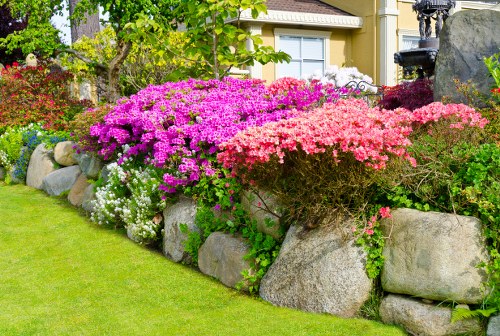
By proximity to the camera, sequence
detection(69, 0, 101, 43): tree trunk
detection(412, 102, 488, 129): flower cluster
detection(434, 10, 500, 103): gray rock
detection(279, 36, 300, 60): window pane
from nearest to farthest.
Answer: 1. detection(412, 102, 488, 129): flower cluster
2. detection(434, 10, 500, 103): gray rock
3. detection(69, 0, 101, 43): tree trunk
4. detection(279, 36, 300, 60): window pane

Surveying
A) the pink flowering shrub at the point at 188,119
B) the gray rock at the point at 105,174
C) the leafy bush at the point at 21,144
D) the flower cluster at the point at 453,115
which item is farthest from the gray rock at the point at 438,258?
the leafy bush at the point at 21,144

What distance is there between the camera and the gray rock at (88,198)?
8.78 m

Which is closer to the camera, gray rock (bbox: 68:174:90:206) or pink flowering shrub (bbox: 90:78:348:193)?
pink flowering shrub (bbox: 90:78:348:193)

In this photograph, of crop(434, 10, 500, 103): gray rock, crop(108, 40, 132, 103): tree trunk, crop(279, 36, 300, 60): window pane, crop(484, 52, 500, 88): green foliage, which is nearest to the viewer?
crop(484, 52, 500, 88): green foliage

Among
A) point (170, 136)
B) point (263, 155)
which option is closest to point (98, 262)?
point (170, 136)

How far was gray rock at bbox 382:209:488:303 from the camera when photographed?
15.1 feet

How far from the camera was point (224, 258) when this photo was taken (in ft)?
19.6

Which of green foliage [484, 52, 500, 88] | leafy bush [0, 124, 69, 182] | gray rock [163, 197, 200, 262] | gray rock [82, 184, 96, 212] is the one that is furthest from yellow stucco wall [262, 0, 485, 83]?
green foliage [484, 52, 500, 88]

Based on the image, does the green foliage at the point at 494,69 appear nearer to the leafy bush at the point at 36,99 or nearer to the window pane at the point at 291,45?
the leafy bush at the point at 36,99

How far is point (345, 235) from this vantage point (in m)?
5.17

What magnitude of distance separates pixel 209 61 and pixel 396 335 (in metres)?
5.86

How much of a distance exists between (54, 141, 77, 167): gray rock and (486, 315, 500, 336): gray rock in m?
7.59

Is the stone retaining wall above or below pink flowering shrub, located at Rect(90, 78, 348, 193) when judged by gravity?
below

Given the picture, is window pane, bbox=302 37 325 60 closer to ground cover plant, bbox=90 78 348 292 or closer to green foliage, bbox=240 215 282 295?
ground cover plant, bbox=90 78 348 292
